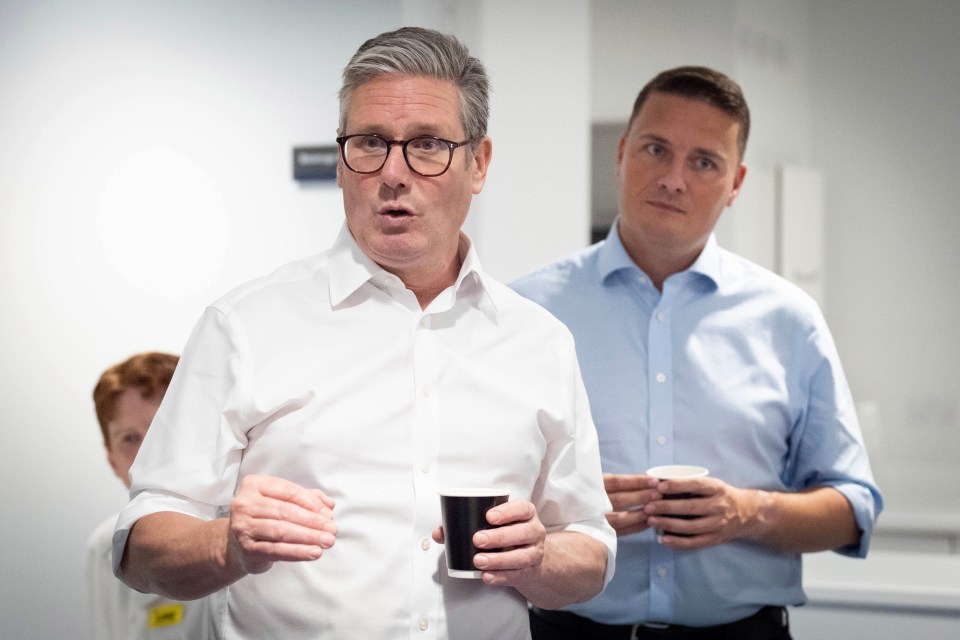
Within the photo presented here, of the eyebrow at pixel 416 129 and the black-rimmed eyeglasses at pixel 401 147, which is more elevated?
the eyebrow at pixel 416 129

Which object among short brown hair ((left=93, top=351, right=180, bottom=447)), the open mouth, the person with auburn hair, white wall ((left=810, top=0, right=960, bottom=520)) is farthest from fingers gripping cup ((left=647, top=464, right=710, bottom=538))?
white wall ((left=810, top=0, right=960, bottom=520))

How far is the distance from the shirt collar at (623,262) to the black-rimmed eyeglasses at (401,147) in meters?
0.75

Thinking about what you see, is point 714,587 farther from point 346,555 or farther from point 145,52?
point 145,52

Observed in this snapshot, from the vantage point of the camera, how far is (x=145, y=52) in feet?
11.8

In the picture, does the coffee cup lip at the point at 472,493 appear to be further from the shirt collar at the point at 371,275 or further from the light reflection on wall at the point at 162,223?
the light reflection on wall at the point at 162,223

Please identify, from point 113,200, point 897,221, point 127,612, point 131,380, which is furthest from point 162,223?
point 897,221

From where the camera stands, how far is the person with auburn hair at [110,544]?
7.86 ft

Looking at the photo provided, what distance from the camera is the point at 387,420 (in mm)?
1433

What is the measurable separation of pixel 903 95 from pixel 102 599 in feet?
9.73

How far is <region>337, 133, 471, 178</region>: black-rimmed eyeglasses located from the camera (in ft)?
4.75

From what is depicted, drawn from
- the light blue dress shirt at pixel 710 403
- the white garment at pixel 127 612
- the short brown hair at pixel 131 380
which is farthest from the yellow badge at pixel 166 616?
the light blue dress shirt at pixel 710 403

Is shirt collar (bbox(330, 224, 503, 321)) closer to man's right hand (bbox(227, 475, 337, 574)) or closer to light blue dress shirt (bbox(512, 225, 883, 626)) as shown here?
man's right hand (bbox(227, 475, 337, 574))

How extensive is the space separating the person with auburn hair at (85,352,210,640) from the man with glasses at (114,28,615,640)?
3.02ft

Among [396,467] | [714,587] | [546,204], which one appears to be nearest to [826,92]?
[546,204]
